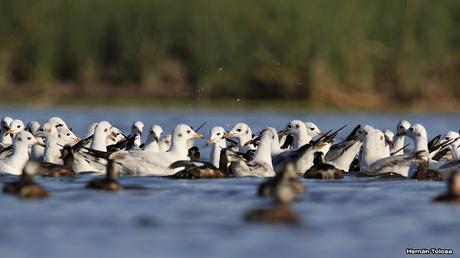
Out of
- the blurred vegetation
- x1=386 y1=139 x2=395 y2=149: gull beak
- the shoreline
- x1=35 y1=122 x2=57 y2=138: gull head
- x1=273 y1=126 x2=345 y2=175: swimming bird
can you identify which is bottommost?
x1=273 y1=126 x2=345 y2=175: swimming bird

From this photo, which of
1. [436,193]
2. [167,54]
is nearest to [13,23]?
[167,54]

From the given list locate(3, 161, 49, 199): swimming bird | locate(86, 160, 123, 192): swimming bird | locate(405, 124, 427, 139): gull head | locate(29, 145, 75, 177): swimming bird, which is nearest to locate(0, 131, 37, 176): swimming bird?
locate(29, 145, 75, 177): swimming bird

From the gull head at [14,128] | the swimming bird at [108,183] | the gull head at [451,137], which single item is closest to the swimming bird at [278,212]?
the swimming bird at [108,183]

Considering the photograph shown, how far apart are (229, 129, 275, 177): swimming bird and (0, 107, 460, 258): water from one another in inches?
14.6

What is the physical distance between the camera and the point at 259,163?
16984 millimetres

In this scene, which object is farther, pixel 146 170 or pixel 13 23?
pixel 13 23

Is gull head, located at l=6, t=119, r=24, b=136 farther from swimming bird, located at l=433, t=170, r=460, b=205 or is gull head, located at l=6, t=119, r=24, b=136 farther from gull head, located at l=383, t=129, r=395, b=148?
swimming bird, located at l=433, t=170, r=460, b=205

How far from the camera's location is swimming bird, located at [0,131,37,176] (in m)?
16.8

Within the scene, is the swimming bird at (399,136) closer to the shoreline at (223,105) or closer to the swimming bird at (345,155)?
the swimming bird at (345,155)

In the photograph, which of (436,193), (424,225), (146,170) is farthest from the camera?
(146,170)

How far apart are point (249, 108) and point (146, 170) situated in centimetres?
1913

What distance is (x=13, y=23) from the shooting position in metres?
37.9

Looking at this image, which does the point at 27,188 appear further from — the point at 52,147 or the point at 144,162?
the point at 52,147

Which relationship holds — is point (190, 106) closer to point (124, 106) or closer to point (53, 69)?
point (124, 106)
